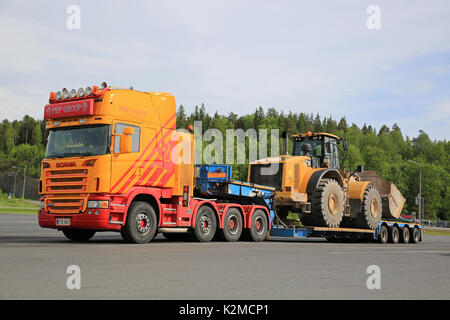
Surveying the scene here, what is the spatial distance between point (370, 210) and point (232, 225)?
6773mm

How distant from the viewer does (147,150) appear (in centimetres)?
1545

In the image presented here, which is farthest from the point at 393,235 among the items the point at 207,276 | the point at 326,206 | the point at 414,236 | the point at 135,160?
the point at 207,276

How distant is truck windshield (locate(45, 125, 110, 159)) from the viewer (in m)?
14.4

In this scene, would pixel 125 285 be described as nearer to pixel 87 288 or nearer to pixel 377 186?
pixel 87 288

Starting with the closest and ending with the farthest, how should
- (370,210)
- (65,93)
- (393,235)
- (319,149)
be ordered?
1. (65,93)
2. (319,149)
3. (370,210)
4. (393,235)

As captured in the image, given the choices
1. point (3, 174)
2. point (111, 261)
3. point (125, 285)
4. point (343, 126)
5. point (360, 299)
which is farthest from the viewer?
point (343, 126)

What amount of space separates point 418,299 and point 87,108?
35.1 ft

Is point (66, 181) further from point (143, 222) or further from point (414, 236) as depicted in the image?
point (414, 236)

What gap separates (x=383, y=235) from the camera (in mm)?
23234

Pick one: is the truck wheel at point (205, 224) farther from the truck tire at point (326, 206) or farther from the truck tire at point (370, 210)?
the truck tire at point (370, 210)

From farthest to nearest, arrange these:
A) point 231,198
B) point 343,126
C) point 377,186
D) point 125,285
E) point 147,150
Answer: point 343,126, point 377,186, point 231,198, point 147,150, point 125,285

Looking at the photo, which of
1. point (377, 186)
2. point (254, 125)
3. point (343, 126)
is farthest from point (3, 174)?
point (377, 186)

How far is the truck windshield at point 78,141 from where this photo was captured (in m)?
14.4

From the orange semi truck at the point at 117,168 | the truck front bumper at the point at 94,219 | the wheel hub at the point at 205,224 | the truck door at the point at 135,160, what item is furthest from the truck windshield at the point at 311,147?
the truck front bumper at the point at 94,219
